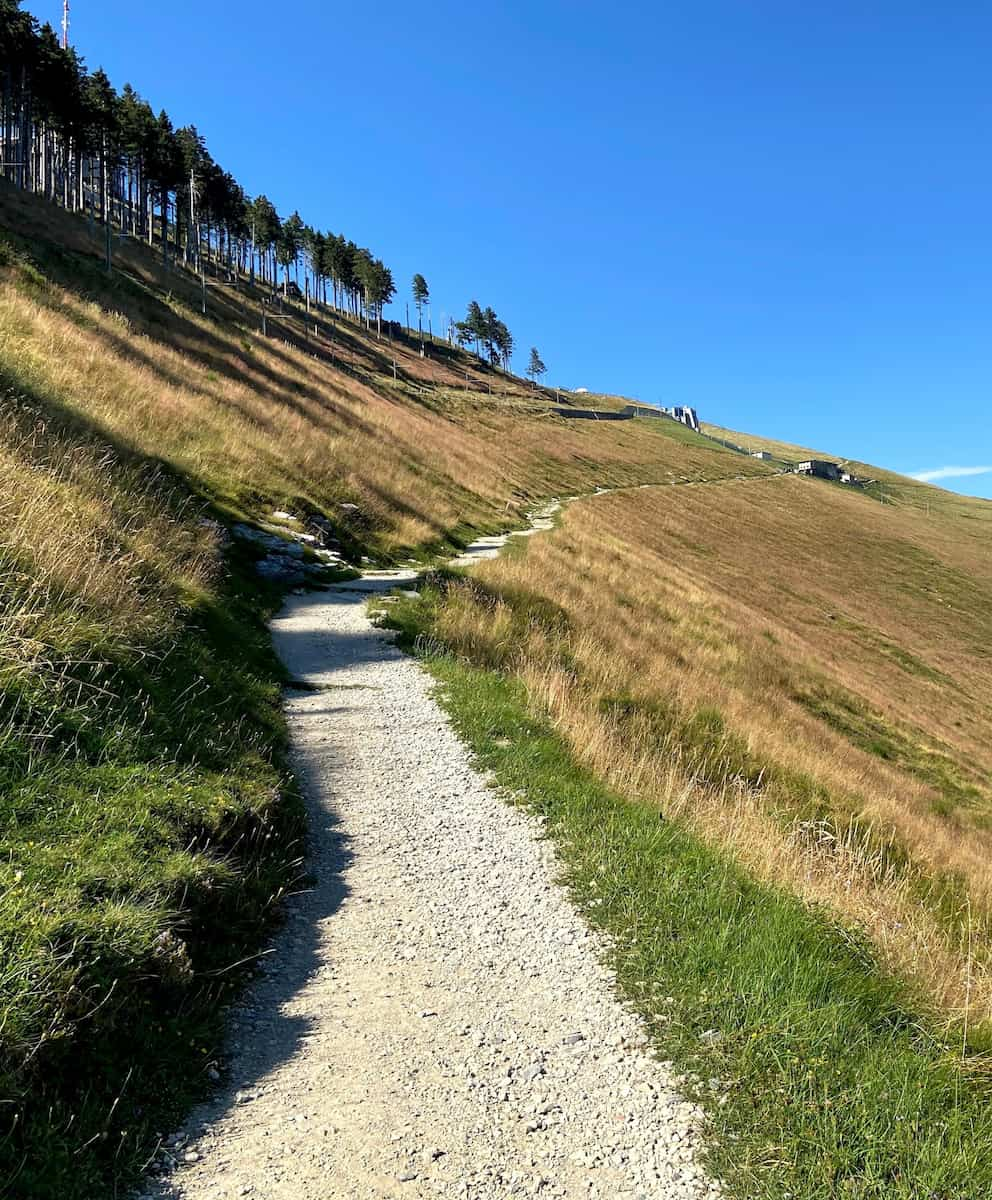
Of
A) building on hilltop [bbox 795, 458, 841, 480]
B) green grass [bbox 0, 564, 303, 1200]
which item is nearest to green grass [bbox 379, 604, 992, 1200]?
green grass [bbox 0, 564, 303, 1200]

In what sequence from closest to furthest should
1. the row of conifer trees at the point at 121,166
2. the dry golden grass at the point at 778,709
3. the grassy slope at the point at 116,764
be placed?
the grassy slope at the point at 116,764 → the dry golden grass at the point at 778,709 → the row of conifer trees at the point at 121,166

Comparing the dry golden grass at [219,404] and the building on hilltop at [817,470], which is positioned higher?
the building on hilltop at [817,470]

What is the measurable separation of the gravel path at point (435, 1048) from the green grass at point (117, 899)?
0.91 ft

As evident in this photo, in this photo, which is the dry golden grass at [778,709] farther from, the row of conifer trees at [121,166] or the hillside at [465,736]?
the row of conifer trees at [121,166]

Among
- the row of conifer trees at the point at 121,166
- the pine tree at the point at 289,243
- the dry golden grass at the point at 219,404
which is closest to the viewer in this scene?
the dry golden grass at the point at 219,404

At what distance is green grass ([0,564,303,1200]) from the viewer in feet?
9.14

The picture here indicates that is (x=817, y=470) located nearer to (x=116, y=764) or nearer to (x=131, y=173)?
(x=131, y=173)

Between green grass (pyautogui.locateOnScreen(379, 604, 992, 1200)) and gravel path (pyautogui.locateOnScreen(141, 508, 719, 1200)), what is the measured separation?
235 mm

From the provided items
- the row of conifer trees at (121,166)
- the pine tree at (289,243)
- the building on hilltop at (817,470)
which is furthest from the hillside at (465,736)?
the building on hilltop at (817,470)

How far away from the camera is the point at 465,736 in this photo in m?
8.20

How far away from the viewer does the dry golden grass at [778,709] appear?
658 cm

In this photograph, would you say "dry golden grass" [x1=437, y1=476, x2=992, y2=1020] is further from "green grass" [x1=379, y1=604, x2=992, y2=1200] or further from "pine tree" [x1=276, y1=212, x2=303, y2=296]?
"pine tree" [x1=276, y1=212, x2=303, y2=296]

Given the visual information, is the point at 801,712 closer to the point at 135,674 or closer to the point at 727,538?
the point at 135,674

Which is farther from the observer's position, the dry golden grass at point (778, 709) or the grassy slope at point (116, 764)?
the dry golden grass at point (778, 709)
